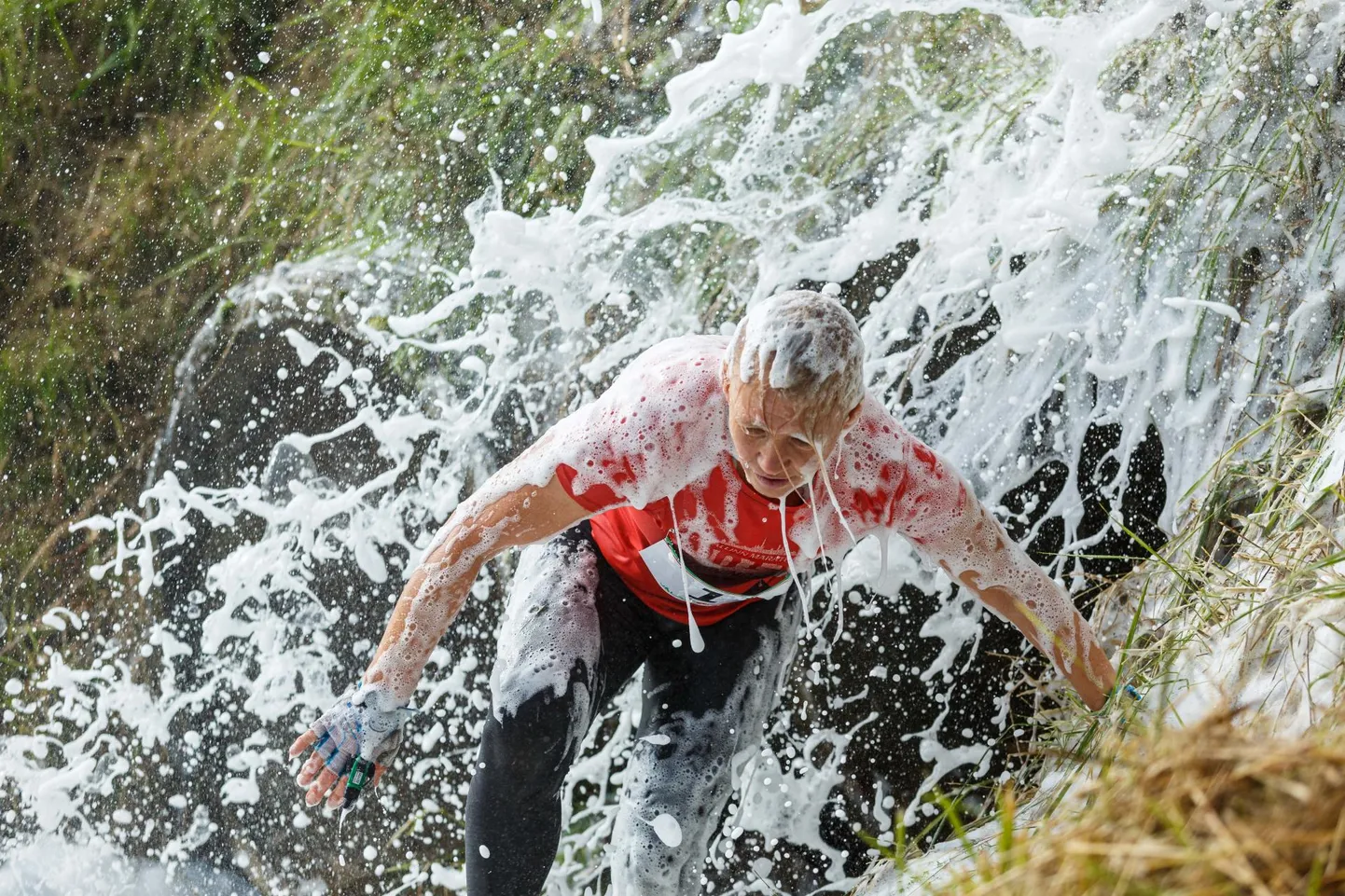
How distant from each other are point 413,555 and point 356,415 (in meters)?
0.58

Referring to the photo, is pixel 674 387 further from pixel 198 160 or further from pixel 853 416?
pixel 198 160

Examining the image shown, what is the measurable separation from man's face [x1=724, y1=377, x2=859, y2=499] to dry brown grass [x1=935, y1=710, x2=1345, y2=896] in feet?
3.01

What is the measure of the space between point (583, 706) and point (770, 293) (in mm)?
1758

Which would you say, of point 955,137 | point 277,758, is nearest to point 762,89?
point 955,137

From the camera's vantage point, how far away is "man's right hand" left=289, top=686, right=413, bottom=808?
2.55m

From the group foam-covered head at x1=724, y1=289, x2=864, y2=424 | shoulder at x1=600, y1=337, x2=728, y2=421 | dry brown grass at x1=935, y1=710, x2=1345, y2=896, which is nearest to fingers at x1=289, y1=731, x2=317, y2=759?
shoulder at x1=600, y1=337, x2=728, y2=421

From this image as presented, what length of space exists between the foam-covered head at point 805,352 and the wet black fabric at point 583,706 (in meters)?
0.84

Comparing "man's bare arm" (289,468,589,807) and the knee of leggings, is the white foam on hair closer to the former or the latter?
"man's bare arm" (289,468,589,807)

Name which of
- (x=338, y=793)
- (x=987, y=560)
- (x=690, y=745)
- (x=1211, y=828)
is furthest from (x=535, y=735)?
(x=1211, y=828)

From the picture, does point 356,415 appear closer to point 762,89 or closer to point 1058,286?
point 762,89

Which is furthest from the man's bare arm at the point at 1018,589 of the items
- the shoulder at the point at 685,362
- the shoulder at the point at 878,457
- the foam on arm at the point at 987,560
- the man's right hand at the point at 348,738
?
the man's right hand at the point at 348,738

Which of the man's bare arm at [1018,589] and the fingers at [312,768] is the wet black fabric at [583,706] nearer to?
the fingers at [312,768]

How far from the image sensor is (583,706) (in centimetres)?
259

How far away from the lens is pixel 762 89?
3949mm
